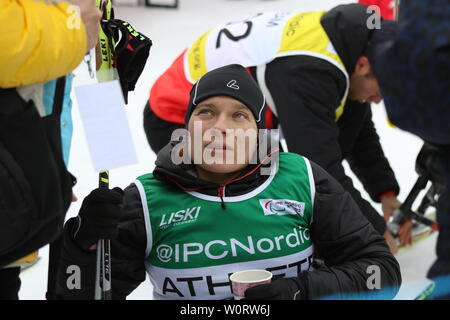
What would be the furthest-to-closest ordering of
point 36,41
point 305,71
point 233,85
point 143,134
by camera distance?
point 143,134 → point 305,71 → point 233,85 → point 36,41

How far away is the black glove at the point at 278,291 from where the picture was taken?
4.69 ft

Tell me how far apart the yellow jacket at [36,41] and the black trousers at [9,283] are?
525mm

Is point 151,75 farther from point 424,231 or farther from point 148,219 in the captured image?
point 148,219

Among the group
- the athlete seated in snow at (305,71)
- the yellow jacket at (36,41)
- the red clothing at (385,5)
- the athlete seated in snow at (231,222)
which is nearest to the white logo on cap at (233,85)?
the athlete seated in snow at (231,222)

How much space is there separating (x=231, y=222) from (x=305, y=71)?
0.74m

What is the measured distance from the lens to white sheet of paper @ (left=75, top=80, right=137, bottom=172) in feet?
4.39

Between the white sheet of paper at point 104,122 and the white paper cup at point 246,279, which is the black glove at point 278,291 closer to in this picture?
the white paper cup at point 246,279

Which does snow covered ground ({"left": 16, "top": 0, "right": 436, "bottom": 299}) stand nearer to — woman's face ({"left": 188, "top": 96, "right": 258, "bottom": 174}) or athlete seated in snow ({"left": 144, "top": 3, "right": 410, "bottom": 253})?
woman's face ({"left": 188, "top": 96, "right": 258, "bottom": 174})

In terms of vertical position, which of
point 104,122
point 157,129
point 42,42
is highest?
point 42,42

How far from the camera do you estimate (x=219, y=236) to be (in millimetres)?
1624

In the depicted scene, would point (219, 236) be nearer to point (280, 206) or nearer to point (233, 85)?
point (280, 206)

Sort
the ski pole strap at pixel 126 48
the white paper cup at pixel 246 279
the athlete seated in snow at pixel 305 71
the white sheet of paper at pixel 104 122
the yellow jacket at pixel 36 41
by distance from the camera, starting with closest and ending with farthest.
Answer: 1. the yellow jacket at pixel 36 41
2. the white sheet of paper at pixel 104 122
3. the white paper cup at pixel 246 279
4. the ski pole strap at pixel 126 48
5. the athlete seated in snow at pixel 305 71

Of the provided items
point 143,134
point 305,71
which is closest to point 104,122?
point 305,71

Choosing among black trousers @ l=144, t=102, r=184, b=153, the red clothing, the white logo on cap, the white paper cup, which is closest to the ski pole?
the white paper cup
